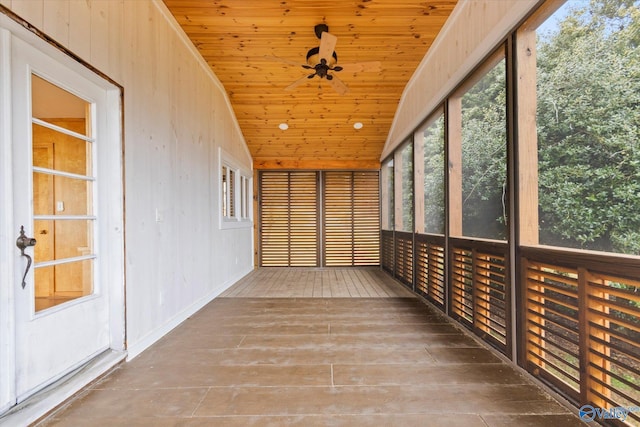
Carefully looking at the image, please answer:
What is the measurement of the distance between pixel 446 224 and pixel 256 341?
6.85 ft

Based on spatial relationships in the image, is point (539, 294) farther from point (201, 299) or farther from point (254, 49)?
point (254, 49)

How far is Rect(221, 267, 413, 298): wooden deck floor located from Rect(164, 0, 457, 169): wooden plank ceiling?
216 centimetres

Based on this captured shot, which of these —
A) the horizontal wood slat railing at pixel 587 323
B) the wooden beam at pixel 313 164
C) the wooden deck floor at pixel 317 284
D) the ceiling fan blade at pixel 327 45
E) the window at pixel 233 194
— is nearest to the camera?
the horizontal wood slat railing at pixel 587 323

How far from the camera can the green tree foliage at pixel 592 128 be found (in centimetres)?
243

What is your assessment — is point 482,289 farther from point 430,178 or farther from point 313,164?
point 313,164

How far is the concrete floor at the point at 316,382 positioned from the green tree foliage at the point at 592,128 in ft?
3.95

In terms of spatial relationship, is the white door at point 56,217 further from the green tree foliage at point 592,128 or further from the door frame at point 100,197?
the green tree foliage at point 592,128

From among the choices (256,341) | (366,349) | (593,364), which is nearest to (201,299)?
(256,341)

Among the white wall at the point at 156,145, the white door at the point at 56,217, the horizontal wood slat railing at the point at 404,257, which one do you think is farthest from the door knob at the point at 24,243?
the horizontal wood slat railing at the point at 404,257

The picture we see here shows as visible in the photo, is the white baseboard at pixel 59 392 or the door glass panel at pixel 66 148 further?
the door glass panel at pixel 66 148

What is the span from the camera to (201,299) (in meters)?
3.71

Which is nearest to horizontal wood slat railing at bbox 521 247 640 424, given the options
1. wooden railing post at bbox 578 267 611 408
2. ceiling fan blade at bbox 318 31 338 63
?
wooden railing post at bbox 578 267 611 408

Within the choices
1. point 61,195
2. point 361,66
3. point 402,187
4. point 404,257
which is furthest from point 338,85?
point 61,195

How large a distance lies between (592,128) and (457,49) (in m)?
1.33
